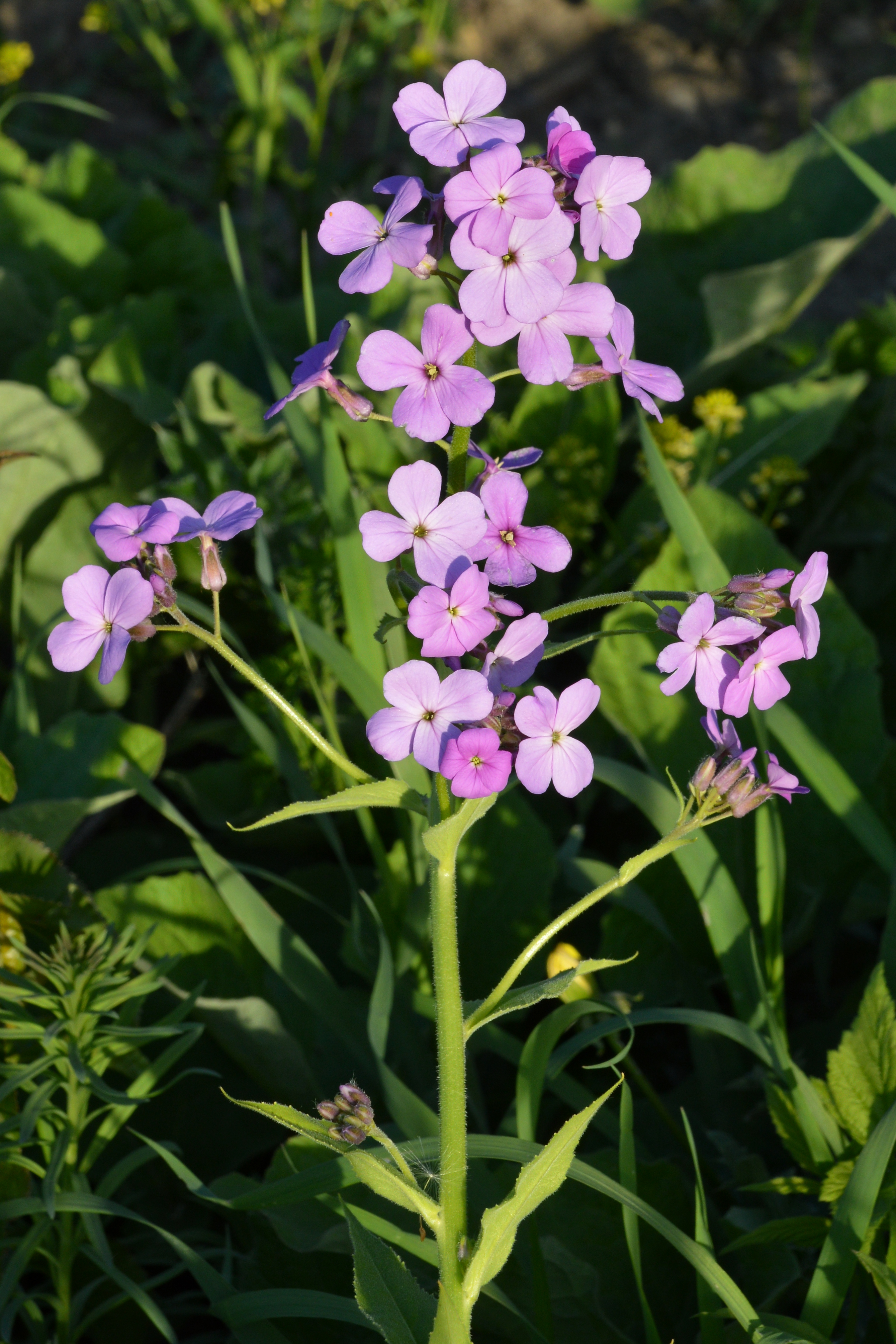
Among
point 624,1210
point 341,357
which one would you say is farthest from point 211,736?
point 624,1210

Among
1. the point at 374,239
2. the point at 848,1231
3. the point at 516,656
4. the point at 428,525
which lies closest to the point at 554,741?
the point at 516,656

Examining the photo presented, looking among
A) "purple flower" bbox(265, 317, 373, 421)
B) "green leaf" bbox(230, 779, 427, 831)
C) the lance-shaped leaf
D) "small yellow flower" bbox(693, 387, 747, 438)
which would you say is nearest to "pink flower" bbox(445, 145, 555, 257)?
"purple flower" bbox(265, 317, 373, 421)

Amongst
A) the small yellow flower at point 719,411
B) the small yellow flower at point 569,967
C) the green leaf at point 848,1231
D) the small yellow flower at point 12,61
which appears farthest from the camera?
the small yellow flower at point 12,61

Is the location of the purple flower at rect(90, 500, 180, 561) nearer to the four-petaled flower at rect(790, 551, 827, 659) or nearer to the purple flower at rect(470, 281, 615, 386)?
the purple flower at rect(470, 281, 615, 386)

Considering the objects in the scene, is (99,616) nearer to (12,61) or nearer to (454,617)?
(454,617)

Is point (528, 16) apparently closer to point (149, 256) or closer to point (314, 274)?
point (314, 274)

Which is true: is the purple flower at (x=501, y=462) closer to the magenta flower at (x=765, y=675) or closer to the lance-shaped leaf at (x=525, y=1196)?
the magenta flower at (x=765, y=675)

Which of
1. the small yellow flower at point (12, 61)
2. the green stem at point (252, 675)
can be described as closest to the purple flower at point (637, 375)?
the green stem at point (252, 675)
